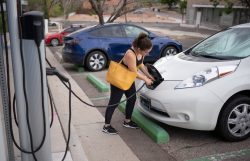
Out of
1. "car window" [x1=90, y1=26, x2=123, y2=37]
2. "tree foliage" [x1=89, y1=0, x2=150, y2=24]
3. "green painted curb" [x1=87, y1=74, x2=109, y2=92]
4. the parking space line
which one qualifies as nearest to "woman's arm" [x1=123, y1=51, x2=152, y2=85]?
the parking space line

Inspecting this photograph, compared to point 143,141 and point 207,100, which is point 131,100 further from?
point 207,100

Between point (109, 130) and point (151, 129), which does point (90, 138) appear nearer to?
point (109, 130)

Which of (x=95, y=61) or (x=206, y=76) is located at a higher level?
(x=206, y=76)

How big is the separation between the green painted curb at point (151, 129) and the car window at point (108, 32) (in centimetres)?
532

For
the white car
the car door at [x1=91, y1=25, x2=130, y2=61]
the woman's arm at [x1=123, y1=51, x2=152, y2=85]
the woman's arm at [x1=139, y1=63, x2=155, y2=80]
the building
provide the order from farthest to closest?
the building < the car door at [x1=91, y1=25, x2=130, y2=61] < the woman's arm at [x1=139, y1=63, x2=155, y2=80] < the woman's arm at [x1=123, y1=51, x2=152, y2=85] < the white car

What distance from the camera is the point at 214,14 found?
3794 cm

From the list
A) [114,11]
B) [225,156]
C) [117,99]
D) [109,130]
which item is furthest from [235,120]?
[114,11]

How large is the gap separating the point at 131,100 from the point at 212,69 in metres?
1.23

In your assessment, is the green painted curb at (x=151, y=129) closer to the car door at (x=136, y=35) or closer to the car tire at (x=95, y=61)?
the car tire at (x=95, y=61)

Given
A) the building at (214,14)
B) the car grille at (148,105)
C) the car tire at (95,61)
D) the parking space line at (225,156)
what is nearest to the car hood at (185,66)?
the car grille at (148,105)

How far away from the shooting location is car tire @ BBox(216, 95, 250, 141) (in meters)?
4.12

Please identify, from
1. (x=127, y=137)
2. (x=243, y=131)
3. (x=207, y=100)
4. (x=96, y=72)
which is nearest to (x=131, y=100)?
(x=127, y=137)

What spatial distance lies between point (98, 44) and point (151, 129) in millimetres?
5785

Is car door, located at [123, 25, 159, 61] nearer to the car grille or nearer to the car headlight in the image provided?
the car grille
